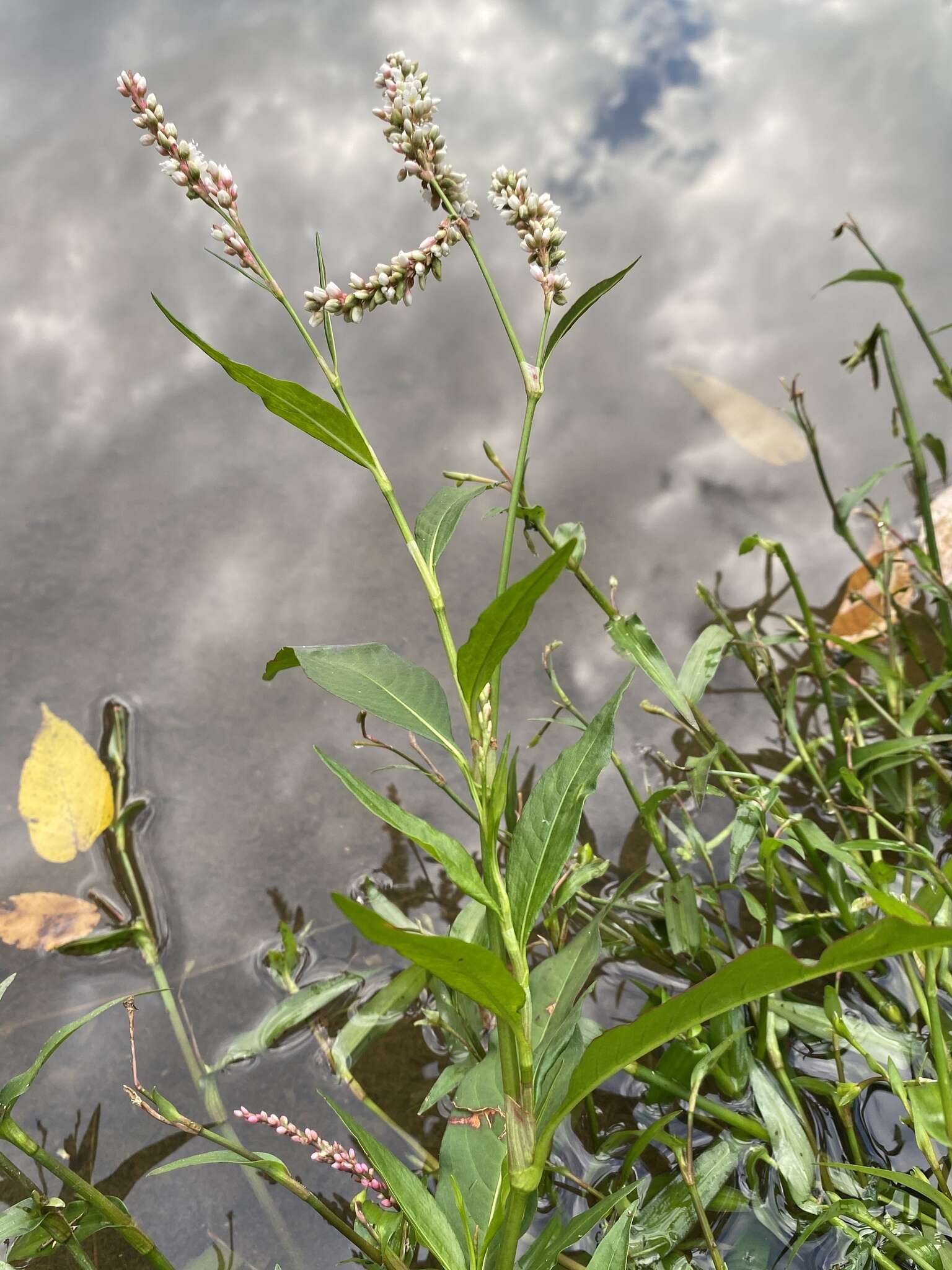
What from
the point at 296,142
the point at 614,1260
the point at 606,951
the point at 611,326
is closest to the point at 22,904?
the point at 606,951

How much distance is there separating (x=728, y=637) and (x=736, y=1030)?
1.62 feet

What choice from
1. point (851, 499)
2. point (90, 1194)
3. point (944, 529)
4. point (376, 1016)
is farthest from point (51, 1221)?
point (944, 529)

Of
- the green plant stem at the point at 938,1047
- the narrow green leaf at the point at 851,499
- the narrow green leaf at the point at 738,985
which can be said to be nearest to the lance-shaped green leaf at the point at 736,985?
the narrow green leaf at the point at 738,985

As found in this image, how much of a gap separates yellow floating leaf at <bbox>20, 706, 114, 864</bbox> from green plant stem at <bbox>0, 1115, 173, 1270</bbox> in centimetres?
55

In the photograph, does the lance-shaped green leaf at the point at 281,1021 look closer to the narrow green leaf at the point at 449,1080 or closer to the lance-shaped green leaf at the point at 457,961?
the narrow green leaf at the point at 449,1080

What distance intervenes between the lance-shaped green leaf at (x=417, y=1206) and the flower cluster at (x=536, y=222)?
751 mm

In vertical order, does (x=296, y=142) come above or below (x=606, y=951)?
above

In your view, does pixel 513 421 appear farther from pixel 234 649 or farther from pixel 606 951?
pixel 606 951

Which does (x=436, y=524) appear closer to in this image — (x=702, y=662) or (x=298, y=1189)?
(x=702, y=662)

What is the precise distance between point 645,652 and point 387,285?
525mm

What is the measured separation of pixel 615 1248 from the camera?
85cm

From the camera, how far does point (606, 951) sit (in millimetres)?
1311

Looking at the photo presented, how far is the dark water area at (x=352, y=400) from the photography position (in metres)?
1.37

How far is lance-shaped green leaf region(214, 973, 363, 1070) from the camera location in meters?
1.25
